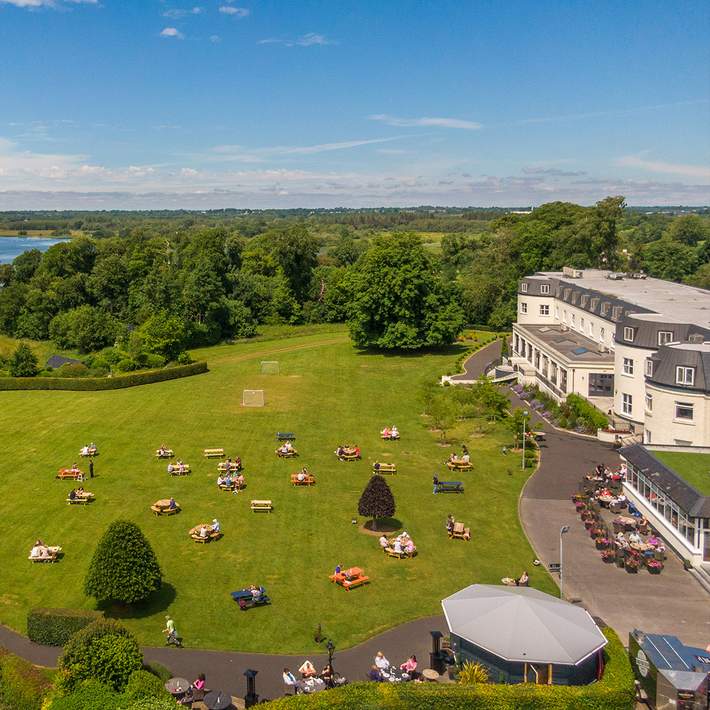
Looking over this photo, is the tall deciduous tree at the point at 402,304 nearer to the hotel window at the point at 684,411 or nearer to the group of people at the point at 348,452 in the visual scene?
the group of people at the point at 348,452

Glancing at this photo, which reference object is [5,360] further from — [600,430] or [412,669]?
[412,669]

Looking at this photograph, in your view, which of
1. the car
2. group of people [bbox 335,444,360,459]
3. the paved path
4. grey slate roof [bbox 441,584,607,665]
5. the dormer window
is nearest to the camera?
grey slate roof [bbox 441,584,607,665]

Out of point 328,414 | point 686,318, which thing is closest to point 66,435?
point 328,414

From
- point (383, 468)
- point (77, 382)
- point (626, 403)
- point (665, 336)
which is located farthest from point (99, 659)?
point (77, 382)

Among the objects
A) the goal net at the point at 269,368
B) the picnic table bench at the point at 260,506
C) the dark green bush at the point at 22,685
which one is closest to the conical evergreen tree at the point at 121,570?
the dark green bush at the point at 22,685

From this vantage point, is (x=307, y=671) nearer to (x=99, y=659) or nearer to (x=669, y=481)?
(x=99, y=659)

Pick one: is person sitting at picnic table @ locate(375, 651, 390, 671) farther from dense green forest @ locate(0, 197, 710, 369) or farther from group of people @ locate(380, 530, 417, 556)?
dense green forest @ locate(0, 197, 710, 369)

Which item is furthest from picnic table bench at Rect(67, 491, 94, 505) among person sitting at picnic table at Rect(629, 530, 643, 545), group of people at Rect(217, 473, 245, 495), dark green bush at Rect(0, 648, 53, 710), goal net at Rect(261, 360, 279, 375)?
goal net at Rect(261, 360, 279, 375)
